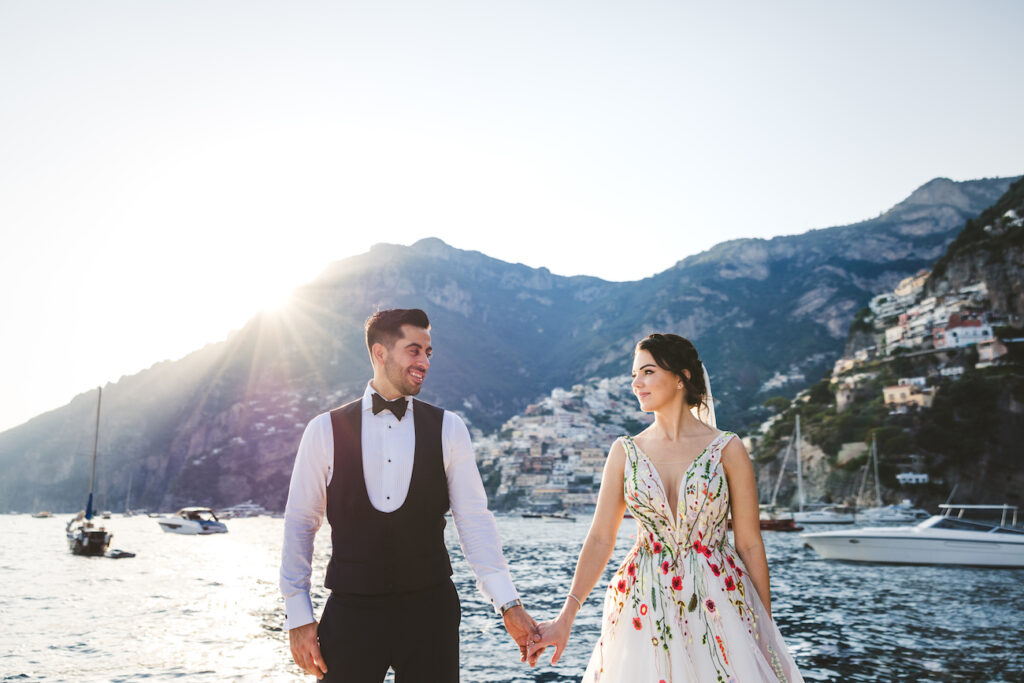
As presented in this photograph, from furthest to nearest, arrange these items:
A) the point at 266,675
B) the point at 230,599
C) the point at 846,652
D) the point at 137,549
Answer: the point at 137,549 < the point at 230,599 < the point at 846,652 < the point at 266,675

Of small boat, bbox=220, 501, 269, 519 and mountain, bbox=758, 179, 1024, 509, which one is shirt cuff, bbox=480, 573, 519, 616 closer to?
mountain, bbox=758, 179, 1024, 509

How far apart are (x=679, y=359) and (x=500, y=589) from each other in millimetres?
1354

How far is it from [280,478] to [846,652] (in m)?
157

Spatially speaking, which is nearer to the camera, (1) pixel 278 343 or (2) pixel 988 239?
(2) pixel 988 239

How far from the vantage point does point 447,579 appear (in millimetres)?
3047

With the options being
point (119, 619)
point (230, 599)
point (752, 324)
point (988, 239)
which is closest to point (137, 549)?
point (230, 599)

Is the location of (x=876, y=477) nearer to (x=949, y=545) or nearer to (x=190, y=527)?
(x=949, y=545)

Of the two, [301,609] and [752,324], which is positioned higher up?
[752,324]

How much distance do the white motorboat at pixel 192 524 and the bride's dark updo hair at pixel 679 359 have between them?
74.5m

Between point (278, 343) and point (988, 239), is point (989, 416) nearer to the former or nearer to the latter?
point (988, 239)

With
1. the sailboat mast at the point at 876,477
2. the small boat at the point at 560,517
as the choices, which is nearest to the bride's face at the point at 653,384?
the sailboat mast at the point at 876,477

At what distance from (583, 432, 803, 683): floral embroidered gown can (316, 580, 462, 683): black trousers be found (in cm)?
69

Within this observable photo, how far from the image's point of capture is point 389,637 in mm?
2822

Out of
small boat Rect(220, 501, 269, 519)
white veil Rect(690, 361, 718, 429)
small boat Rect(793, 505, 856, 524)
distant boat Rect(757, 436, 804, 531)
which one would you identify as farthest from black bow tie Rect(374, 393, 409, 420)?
small boat Rect(220, 501, 269, 519)
